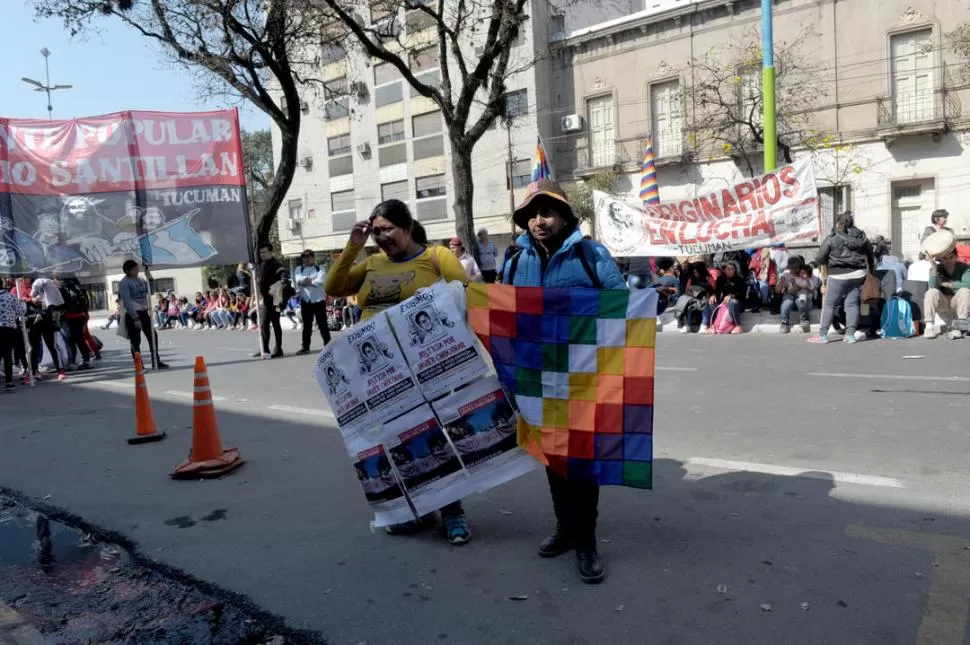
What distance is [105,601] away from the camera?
353 cm

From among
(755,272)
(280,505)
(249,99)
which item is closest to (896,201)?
(755,272)

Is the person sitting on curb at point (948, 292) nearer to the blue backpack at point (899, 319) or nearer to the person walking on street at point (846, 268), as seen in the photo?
the blue backpack at point (899, 319)

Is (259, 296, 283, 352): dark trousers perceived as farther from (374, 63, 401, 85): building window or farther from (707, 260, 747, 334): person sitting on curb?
(374, 63, 401, 85): building window

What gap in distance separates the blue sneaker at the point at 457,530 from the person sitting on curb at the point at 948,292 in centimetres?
921

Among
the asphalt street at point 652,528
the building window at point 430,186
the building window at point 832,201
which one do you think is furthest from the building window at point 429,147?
the asphalt street at point 652,528

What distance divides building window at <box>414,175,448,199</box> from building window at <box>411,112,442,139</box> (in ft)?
7.69

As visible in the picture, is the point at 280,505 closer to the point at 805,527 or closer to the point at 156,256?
the point at 805,527

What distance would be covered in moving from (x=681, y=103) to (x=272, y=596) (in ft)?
97.5

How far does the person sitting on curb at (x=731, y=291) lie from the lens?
518 inches

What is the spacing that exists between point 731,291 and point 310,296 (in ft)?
24.3

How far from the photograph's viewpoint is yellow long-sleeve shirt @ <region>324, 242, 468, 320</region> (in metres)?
3.97

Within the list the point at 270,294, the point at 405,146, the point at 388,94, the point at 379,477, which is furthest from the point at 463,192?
the point at 388,94

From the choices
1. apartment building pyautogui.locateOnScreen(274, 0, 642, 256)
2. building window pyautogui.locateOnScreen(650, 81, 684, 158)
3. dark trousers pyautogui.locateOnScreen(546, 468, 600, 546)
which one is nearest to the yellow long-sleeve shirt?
dark trousers pyautogui.locateOnScreen(546, 468, 600, 546)

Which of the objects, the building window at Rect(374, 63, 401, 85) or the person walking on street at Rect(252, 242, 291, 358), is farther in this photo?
the building window at Rect(374, 63, 401, 85)
